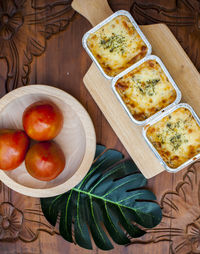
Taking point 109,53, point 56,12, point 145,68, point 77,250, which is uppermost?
point 56,12

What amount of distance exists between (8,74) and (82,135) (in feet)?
1.37

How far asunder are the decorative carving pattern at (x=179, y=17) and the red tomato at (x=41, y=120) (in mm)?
513

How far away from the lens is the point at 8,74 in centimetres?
129

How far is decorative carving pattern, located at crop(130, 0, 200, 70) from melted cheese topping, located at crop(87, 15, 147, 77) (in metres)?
0.12

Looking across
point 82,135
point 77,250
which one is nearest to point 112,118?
point 82,135

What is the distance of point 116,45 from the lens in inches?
45.2

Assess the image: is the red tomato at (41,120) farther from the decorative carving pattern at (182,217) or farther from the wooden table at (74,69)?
the decorative carving pattern at (182,217)

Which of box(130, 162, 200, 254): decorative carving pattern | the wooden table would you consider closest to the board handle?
the wooden table

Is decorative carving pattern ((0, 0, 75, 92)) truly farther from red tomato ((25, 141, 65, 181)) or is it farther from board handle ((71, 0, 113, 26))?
red tomato ((25, 141, 65, 181))

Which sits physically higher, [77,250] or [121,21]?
[121,21]

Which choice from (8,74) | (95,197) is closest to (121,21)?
(8,74)

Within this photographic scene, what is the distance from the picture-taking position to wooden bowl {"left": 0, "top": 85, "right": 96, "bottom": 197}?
1184 mm

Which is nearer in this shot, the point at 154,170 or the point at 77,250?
the point at 154,170

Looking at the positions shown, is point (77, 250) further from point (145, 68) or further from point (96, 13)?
point (96, 13)
